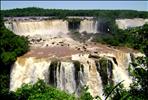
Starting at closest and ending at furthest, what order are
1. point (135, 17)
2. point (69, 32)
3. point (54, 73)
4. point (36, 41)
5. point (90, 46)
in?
point (54, 73), point (90, 46), point (36, 41), point (69, 32), point (135, 17)

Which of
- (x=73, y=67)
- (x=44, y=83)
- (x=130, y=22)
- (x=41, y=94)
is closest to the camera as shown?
(x=41, y=94)

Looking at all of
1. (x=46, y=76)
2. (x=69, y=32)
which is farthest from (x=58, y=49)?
(x=69, y=32)

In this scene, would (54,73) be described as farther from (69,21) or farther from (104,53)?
(69,21)

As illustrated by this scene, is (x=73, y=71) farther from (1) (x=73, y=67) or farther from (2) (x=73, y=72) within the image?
(1) (x=73, y=67)

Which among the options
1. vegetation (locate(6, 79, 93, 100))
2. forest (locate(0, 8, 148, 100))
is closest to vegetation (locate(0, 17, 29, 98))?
forest (locate(0, 8, 148, 100))

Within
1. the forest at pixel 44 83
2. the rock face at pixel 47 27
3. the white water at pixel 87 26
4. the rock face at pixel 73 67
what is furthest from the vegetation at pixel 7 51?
the white water at pixel 87 26

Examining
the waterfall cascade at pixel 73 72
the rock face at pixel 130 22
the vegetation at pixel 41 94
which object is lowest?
the rock face at pixel 130 22

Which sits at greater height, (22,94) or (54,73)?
(22,94)

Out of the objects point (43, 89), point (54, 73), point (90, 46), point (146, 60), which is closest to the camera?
point (146, 60)

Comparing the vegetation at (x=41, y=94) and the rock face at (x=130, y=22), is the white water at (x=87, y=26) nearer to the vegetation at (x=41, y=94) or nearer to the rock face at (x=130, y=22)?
the rock face at (x=130, y=22)

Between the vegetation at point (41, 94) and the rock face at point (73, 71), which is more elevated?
the vegetation at point (41, 94)

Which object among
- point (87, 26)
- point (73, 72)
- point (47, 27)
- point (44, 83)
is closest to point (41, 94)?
point (44, 83)
